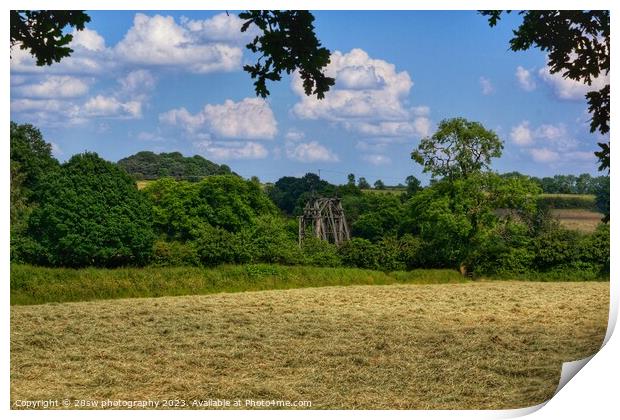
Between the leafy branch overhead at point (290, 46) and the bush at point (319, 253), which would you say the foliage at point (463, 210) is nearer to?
the bush at point (319, 253)

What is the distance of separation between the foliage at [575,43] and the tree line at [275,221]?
1.03 meters

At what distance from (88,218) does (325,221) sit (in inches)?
92.7

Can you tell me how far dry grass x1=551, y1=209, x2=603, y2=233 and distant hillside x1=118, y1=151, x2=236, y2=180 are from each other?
358cm

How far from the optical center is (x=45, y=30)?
7.49m

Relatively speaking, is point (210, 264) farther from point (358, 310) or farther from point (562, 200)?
point (562, 200)

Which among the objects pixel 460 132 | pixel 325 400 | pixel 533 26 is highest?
pixel 533 26

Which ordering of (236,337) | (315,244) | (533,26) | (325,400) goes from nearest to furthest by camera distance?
(325,400), (533,26), (236,337), (315,244)

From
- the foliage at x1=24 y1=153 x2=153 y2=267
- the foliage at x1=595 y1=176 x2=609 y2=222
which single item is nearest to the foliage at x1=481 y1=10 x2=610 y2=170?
the foliage at x1=595 y1=176 x2=609 y2=222

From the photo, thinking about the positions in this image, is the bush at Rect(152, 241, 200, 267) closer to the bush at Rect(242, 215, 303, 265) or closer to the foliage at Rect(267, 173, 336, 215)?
the bush at Rect(242, 215, 303, 265)

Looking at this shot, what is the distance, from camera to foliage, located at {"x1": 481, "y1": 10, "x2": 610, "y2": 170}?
8.30 m

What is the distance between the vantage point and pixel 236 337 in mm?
9039

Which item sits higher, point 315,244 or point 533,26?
point 533,26

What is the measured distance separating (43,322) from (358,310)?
354 centimetres
